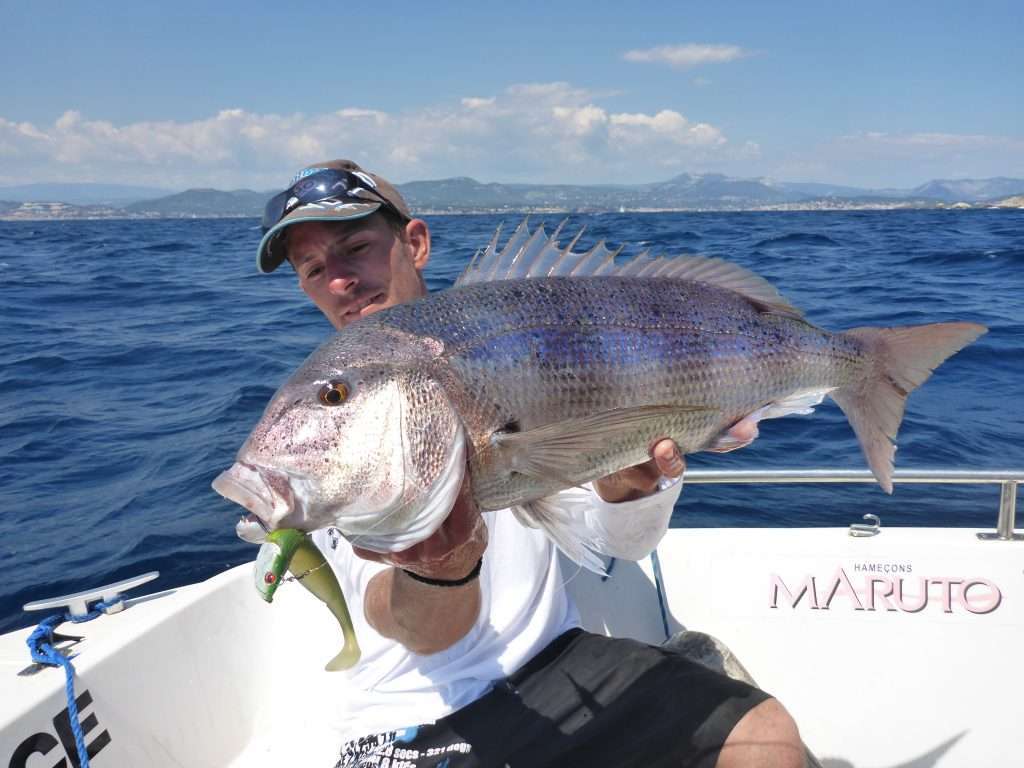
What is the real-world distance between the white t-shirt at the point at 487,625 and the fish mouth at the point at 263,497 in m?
1.03

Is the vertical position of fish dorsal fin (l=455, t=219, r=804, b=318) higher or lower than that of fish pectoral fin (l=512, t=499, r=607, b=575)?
higher

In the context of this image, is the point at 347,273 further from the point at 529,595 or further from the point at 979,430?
the point at 979,430

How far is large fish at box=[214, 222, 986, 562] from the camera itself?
171cm

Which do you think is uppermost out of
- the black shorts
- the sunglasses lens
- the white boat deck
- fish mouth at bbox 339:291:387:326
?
the sunglasses lens

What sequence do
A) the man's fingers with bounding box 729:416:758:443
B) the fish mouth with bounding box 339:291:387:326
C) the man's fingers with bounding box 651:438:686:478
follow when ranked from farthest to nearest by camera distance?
the fish mouth with bounding box 339:291:387:326
the man's fingers with bounding box 729:416:758:443
the man's fingers with bounding box 651:438:686:478

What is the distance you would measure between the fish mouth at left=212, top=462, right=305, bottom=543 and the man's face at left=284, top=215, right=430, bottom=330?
136 centimetres

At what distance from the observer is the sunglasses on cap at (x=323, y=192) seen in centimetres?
289

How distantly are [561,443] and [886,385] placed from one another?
1.44 m

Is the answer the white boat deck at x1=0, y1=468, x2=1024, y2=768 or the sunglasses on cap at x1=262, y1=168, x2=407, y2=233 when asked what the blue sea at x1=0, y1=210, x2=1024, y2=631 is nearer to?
the white boat deck at x1=0, y1=468, x2=1024, y2=768

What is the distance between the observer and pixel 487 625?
106 inches

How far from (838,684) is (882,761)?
1.23ft

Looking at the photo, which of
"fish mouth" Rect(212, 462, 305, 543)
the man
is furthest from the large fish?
the man

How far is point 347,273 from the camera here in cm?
295

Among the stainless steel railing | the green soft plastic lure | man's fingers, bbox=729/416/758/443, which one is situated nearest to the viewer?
the green soft plastic lure
